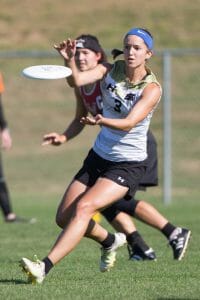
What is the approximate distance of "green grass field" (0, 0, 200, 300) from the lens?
7.53m

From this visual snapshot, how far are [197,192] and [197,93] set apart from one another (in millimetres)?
3099

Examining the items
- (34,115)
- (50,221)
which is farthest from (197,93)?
(50,221)

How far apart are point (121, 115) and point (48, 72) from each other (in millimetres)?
612

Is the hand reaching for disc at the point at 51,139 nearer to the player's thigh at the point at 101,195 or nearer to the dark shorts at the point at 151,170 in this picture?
the player's thigh at the point at 101,195

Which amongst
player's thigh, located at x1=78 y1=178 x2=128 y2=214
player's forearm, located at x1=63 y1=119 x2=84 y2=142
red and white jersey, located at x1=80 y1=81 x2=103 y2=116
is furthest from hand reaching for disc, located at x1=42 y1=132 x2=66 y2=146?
red and white jersey, located at x1=80 y1=81 x2=103 y2=116

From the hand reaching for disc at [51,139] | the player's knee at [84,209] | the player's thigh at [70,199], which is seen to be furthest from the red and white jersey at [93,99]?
the player's knee at [84,209]

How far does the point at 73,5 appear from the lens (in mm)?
25031

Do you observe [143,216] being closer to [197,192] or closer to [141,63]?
[141,63]

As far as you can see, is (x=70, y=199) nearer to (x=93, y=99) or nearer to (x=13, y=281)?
(x=13, y=281)

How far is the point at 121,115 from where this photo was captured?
25.4 feet

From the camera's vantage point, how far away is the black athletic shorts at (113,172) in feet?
25.4

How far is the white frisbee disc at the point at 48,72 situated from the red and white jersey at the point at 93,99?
1066mm

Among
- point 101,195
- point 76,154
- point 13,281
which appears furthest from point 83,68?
point 76,154

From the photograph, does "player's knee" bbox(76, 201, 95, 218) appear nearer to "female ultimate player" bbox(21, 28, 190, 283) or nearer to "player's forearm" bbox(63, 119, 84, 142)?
"female ultimate player" bbox(21, 28, 190, 283)
